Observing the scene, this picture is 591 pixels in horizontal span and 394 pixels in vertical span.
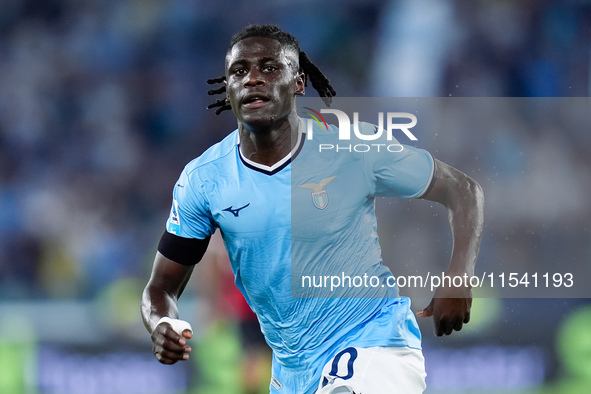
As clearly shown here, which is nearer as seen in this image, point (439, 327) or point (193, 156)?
point (439, 327)

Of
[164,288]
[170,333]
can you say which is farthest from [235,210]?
[170,333]

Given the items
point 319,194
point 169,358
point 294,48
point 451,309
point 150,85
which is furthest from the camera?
point 150,85

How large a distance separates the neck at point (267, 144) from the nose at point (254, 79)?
22 centimetres

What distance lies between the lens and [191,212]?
12.0 ft

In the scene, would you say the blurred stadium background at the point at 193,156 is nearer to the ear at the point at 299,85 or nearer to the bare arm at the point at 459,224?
the bare arm at the point at 459,224

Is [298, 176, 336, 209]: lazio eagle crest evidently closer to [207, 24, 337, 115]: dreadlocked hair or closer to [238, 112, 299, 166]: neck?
[238, 112, 299, 166]: neck

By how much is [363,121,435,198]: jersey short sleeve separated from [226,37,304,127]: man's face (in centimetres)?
48

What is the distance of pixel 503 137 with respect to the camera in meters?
6.07

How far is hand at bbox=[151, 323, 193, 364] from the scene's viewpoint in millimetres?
2990

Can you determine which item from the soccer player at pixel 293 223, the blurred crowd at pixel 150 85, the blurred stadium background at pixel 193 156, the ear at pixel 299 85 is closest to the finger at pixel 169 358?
the soccer player at pixel 293 223

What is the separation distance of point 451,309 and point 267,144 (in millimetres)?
1134

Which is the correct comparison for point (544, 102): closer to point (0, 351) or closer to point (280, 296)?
point (280, 296)

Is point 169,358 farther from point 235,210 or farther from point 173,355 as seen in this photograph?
point 235,210

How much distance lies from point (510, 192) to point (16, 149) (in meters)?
4.62
